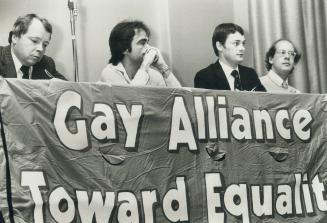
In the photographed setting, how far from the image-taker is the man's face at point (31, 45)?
265cm

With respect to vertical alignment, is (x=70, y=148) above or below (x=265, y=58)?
below

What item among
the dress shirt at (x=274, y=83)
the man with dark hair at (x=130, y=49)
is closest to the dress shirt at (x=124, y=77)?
the man with dark hair at (x=130, y=49)

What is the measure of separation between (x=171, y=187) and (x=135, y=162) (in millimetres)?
180

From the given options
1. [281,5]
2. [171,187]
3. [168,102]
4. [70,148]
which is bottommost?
[171,187]

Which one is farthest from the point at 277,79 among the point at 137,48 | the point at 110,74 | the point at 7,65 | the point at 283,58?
the point at 7,65

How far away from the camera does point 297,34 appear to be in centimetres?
400

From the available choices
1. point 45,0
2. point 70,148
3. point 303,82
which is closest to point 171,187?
point 70,148

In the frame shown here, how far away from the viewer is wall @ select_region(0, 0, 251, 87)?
3426mm

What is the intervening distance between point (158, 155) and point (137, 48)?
3.30 feet

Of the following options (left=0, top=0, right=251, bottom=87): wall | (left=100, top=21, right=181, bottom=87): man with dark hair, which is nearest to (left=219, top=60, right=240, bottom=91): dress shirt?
(left=100, top=21, right=181, bottom=87): man with dark hair

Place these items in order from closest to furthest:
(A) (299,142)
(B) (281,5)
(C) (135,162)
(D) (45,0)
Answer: (C) (135,162)
(A) (299,142)
(D) (45,0)
(B) (281,5)

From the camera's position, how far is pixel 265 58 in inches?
149

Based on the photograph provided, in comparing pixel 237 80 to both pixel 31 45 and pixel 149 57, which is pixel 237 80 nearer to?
pixel 149 57

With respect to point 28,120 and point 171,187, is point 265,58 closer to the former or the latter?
point 171,187
